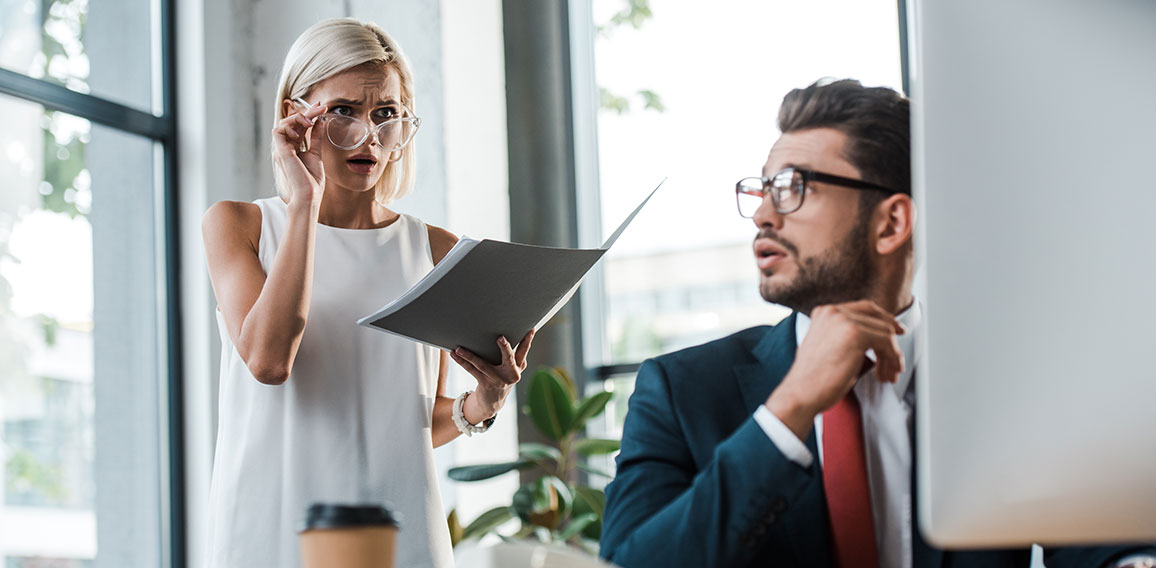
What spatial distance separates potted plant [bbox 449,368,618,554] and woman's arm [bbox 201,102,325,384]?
1012 mm

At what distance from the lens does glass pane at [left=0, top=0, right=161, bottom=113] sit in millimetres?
2586

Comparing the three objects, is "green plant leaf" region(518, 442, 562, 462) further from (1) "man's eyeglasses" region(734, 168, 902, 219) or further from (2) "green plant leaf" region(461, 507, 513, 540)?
(1) "man's eyeglasses" region(734, 168, 902, 219)

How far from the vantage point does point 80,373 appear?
2.70 meters

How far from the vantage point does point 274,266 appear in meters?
1.42

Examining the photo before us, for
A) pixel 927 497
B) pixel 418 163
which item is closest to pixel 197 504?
pixel 418 163

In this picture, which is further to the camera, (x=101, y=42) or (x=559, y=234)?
(x=559, y=234)

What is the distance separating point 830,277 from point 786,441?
296 mm

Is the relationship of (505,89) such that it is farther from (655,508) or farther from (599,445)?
(655,508)

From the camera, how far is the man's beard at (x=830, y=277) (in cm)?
121

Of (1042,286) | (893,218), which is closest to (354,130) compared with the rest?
(893,218)

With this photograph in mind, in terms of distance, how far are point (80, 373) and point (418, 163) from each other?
108 cm

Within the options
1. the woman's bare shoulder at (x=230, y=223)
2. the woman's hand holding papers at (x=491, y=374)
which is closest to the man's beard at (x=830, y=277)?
the woman's hand holding papers at (x=491, y=374)

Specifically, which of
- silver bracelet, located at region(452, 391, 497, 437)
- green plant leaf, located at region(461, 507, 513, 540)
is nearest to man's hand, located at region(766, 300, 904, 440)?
silver bracelet, located at region(452, 391, 497, 437)

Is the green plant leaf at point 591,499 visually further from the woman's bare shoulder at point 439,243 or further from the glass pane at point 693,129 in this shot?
the woman's bare shoulder at point 439,243
